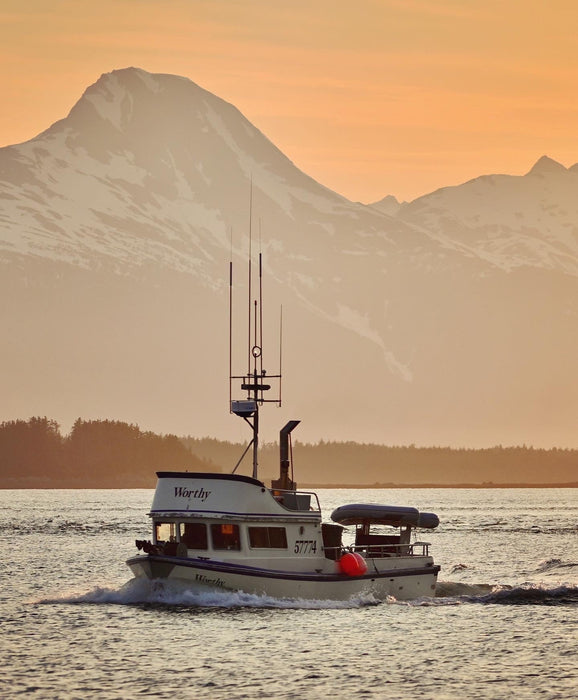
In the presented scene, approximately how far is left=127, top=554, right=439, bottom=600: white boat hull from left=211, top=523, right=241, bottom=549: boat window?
95 cm

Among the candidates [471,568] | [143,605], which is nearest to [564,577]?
[471,568]

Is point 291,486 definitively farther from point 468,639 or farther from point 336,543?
point 468,639

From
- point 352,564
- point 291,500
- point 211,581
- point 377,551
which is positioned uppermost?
point 291,500

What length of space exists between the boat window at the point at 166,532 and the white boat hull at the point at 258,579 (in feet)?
3.67

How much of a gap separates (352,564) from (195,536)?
699 cm

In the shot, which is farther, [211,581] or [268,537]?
[268,537]

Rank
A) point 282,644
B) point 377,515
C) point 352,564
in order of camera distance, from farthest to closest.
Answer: point 377,515 < point 352,564 < point 282,644

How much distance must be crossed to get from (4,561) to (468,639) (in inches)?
1941

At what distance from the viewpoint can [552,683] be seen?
163 feet

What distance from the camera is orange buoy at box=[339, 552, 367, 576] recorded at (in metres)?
62.3

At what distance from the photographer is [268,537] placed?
60.3 metres

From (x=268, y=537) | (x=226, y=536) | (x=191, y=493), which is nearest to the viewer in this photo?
(x=226, y=536)

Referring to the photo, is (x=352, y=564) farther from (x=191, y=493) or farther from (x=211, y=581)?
(x=191, y=493)

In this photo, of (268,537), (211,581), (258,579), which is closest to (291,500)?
(268,537)
